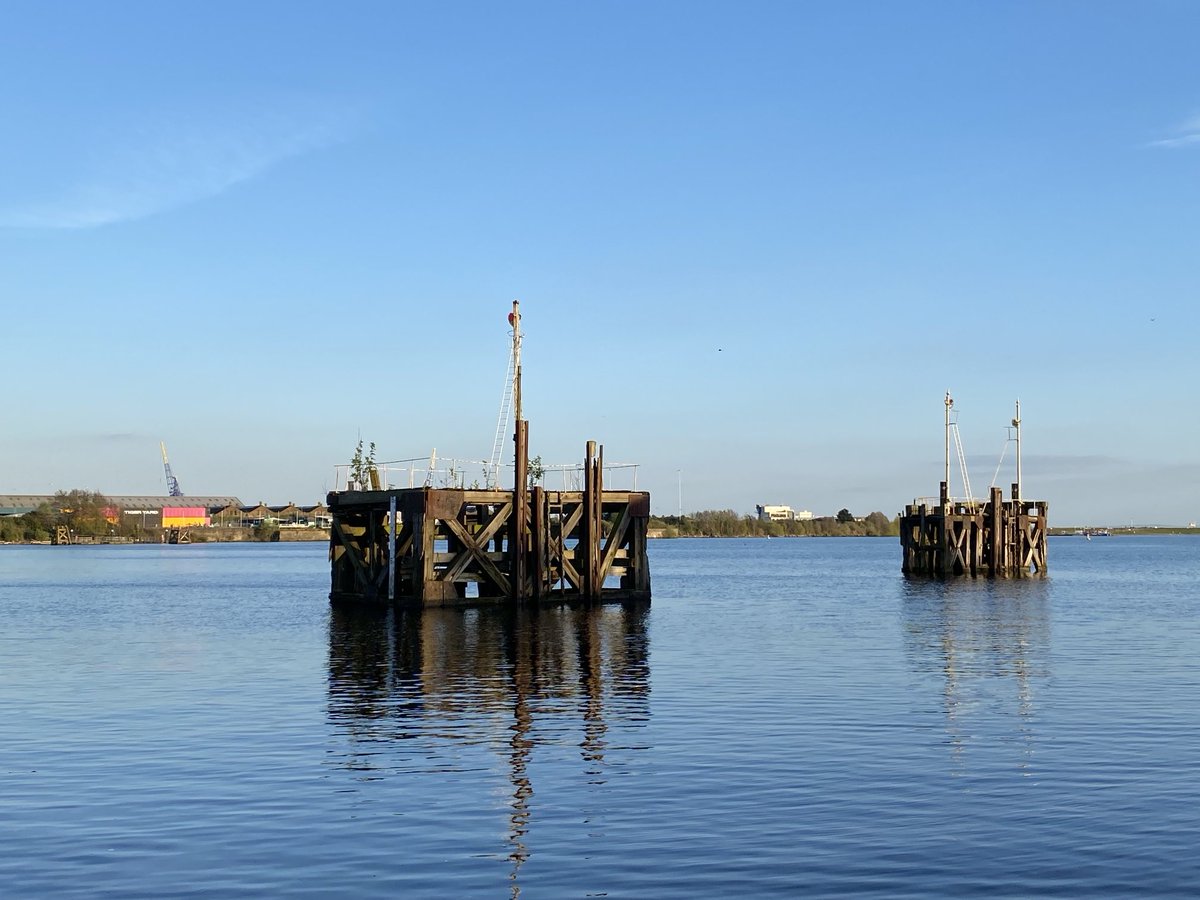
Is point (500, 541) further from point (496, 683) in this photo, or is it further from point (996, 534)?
point (996, 534)

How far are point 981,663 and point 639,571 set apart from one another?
25.9 m

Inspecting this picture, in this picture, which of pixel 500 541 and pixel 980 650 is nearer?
pixel 980 650

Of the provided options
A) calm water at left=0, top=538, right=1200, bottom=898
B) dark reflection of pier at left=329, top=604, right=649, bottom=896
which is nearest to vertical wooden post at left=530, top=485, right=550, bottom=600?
dark reflection of pier at left=329, top=604, right=649, bottom=896

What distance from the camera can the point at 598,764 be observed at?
73.4 feet

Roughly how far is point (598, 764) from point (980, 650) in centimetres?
2412

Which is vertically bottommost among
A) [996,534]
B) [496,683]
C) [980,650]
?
[980,650]

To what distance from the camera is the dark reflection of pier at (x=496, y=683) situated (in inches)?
968

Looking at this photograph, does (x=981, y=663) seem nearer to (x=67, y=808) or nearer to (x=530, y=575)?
(x=530, y=575)

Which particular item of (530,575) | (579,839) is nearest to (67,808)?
(579,839)

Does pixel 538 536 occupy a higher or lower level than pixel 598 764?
higher

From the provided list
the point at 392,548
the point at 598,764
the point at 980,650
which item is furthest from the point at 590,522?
the point at 598,764

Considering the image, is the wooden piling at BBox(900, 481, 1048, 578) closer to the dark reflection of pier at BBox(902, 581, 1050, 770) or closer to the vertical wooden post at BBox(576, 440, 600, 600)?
the dark reflection of pier at BBox(902, 581, 1050, 770)

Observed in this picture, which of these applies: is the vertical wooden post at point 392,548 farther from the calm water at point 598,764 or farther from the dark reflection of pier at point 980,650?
the dark reflection of pier at point 980,650

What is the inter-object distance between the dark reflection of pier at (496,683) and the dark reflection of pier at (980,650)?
24.3ft
